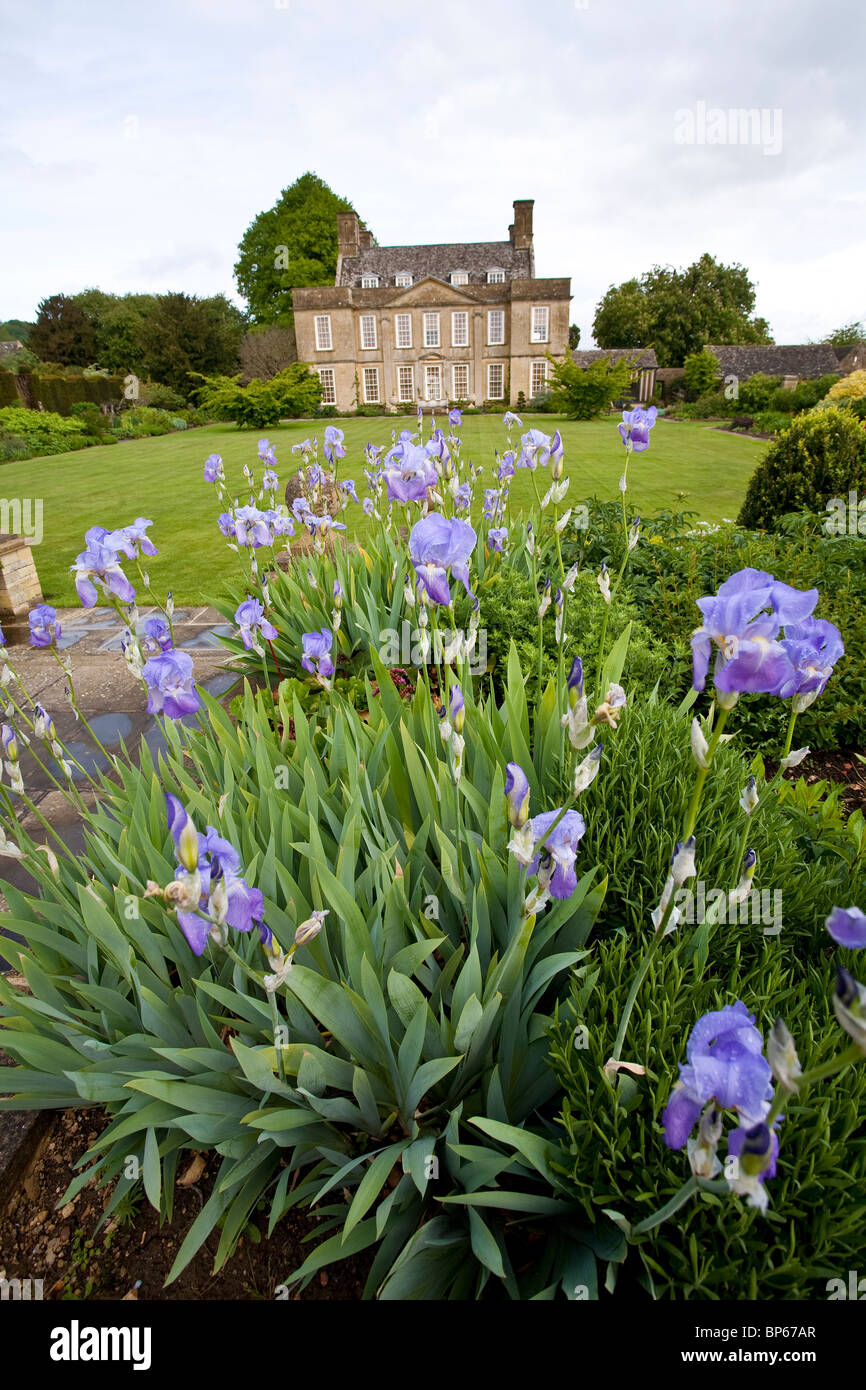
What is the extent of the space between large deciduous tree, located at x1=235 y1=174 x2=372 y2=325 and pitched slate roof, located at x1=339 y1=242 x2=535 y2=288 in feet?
10.3

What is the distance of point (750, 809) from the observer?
1.33 metres

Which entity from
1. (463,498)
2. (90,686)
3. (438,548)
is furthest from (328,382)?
(438,548)

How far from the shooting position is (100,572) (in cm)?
187

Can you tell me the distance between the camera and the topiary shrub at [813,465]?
582 centimetres

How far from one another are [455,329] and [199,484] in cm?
2847

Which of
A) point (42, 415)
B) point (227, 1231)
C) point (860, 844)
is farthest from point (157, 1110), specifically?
point (42, 415)

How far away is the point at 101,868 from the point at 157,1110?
0.79m

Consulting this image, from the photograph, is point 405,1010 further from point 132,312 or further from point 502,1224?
point 132,312

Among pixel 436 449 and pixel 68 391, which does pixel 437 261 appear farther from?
pixel 436 449

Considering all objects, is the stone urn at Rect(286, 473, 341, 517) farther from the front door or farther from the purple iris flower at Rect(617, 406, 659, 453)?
the front door

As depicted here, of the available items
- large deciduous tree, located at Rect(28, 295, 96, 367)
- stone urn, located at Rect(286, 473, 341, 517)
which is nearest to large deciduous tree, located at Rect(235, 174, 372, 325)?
large deciduous tree, located at Rect(28, 295, 96, 367)

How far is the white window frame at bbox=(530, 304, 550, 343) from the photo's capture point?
33594 millimetres

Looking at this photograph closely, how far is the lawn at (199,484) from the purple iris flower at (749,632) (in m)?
4.47

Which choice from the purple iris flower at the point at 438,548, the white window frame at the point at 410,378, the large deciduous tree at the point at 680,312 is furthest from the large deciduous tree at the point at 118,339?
the purple iris flower at the point at 438,548
